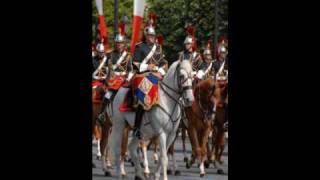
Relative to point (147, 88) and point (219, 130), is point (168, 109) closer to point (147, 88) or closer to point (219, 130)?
point (147, 88)

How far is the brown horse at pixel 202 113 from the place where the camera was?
22.1 metres

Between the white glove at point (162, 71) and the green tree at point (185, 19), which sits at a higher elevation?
the green tree at point (185, 19)

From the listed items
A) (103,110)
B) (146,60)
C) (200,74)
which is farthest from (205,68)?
(146,60)

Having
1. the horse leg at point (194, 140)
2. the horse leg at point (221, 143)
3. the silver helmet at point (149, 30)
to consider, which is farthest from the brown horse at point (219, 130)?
the silver helmet at point (149, 30)

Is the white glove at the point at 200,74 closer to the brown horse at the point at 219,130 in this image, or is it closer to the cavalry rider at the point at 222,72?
the cavalry rider at the point at 222,72

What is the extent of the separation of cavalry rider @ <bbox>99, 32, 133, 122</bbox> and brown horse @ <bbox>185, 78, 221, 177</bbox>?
5.10ft

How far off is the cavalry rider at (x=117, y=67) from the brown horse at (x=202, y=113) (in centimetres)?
155

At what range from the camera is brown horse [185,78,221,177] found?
22125mm

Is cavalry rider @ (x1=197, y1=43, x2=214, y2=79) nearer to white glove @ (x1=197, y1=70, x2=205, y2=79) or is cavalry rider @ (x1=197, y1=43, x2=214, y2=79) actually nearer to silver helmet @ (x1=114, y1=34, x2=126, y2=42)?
white glove @ (x1=197, y1=70, x2=205, y2=79)

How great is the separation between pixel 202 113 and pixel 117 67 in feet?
6.44
